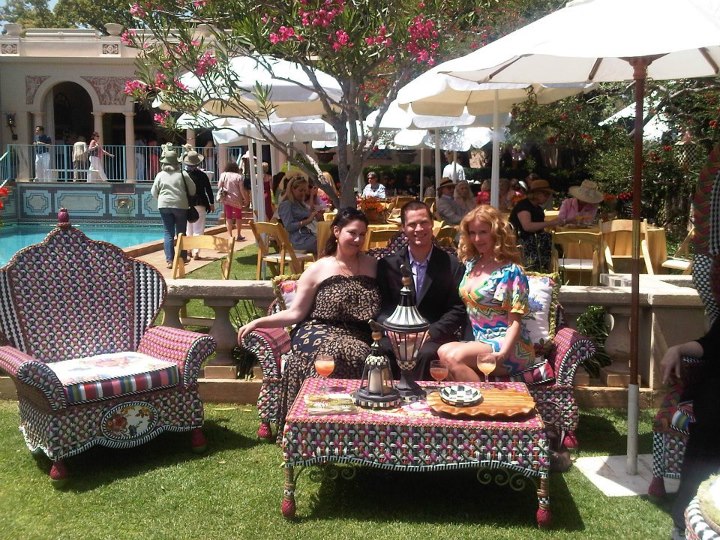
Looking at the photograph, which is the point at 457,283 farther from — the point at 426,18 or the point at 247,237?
the point at 247,237

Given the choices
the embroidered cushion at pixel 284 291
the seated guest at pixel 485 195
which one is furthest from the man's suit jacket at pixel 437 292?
the seated guest at pixel 485 195

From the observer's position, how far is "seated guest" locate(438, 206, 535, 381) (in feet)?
13.5

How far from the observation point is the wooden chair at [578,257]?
731cm

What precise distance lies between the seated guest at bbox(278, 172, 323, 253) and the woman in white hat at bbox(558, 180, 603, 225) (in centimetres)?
261

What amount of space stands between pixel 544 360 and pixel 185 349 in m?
1.87

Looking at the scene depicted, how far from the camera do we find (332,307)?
4.52 metres

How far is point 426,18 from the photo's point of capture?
195 inches

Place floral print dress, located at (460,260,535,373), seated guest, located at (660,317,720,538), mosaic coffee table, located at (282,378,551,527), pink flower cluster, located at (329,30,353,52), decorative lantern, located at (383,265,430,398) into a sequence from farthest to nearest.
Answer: pink flower cluster, located at (329,30,353,52)
floral print dress, located at (460,260,535,373)
decorative lantern, located at (383,265,430,398)
mosaic coffee table, located at (282,378,551,527)
seated guest, located at (660,317,720,538)

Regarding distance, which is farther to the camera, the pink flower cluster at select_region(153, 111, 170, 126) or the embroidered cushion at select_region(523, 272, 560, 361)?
the pink flower cluster at select_region(153, 111, 170, 126)

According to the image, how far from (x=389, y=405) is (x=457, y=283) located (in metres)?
1.10

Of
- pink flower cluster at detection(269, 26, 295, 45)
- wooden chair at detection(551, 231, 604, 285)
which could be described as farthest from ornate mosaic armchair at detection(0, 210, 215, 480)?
wooden chair at detection(551, 231, 604, 285)

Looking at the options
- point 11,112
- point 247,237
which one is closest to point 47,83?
point 11,112

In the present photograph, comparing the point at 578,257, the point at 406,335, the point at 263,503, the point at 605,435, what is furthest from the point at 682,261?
the point at 263,503

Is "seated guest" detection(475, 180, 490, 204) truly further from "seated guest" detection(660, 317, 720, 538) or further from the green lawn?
"seated guest" detection(660, 317, 720, 538)
